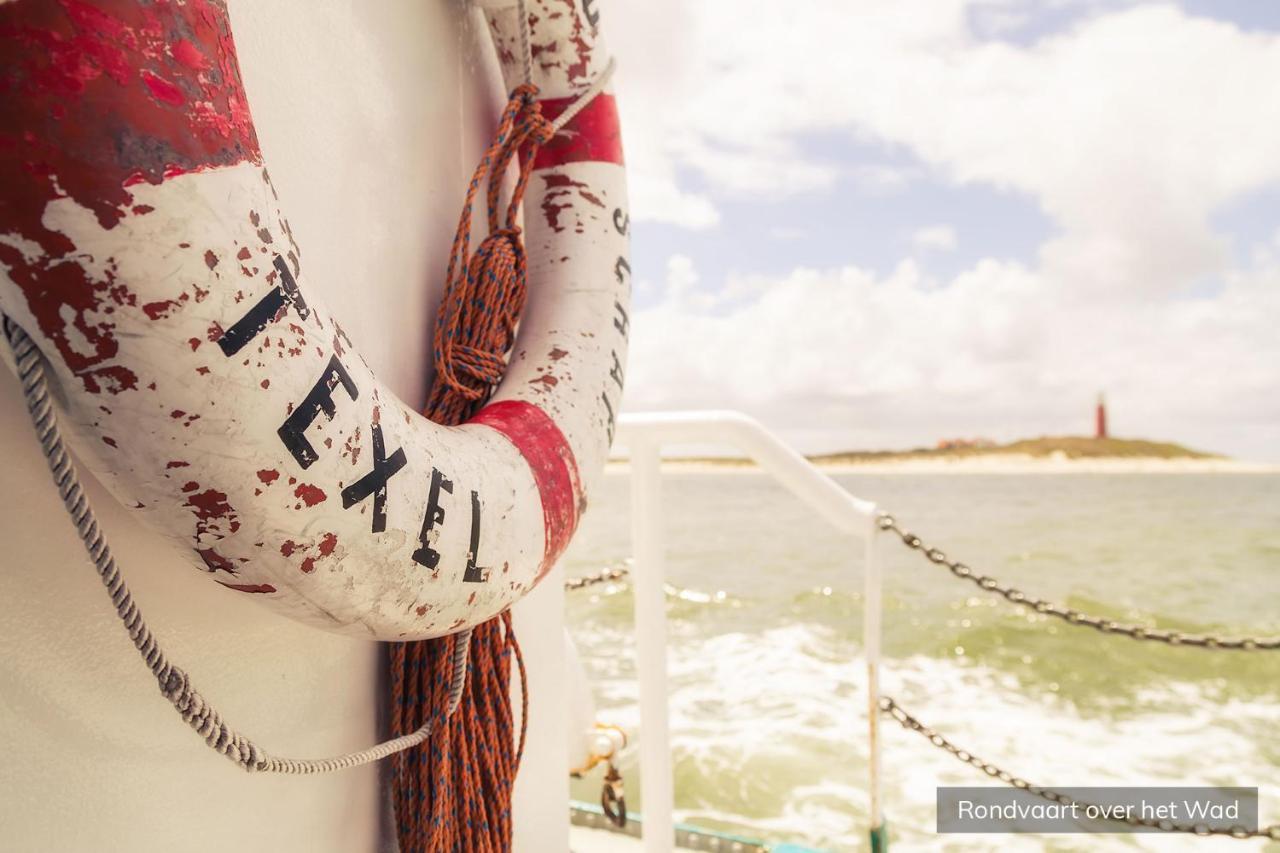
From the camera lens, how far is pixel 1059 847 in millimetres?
3182

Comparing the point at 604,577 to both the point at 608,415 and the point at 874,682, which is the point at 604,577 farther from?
the point at 608,415

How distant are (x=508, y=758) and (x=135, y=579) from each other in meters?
0.41

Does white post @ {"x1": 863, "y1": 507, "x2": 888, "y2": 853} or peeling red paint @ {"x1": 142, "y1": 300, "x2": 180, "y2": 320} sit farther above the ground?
peeling red paint @ {"x1": 142, "y1": 300, "x2": 180, "y2": 320}

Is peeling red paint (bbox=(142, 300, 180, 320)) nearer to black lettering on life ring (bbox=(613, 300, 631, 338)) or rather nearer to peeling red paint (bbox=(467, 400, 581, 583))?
peeling red paint (bbox=(467, 400, 581, 583))

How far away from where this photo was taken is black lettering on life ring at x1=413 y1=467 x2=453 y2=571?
1.74ft

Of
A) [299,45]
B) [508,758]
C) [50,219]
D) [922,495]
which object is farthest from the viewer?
[922,495]

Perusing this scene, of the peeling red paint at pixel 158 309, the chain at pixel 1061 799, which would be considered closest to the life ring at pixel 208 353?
the peeling red paint at pixel 158 309

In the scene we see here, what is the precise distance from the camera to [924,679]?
18.4 feet

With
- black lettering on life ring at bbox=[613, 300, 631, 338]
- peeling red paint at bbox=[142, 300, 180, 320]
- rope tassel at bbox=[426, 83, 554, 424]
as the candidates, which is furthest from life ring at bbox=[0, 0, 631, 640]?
black lettering on life ring at bbox=[613, 300, 631, 338]

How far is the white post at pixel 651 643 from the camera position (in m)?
1.31

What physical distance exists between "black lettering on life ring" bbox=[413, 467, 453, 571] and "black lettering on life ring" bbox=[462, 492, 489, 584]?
32mm

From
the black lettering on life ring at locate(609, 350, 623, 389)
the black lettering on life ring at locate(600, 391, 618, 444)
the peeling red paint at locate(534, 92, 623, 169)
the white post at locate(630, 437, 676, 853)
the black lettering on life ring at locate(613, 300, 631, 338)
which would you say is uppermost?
the peeling red paint at locate(534, 92, 623, 169)

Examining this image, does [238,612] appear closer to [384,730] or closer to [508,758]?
[384,730]

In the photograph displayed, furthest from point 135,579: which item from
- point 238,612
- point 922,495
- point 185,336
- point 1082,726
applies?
point 922,495
